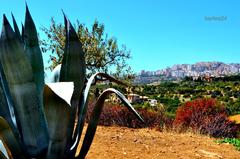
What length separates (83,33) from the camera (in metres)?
18.1

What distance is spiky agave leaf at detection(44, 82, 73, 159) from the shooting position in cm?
247

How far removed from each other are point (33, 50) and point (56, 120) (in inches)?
26.4

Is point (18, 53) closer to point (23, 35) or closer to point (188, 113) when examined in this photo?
point (23, 35)

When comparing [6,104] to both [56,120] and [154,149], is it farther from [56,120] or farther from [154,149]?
[154,149]

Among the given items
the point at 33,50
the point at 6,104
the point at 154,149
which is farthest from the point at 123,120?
the point at 6,104

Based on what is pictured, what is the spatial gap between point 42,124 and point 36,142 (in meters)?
0.13

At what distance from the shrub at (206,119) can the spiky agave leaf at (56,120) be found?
8144mm

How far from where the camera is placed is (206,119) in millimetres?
11484

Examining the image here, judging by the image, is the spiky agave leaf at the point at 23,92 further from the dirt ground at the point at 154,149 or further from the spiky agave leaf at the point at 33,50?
the dirt ground at the point at 154,149

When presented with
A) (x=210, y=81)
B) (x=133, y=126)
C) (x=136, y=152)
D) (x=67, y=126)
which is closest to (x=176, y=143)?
(x=136, y=152)

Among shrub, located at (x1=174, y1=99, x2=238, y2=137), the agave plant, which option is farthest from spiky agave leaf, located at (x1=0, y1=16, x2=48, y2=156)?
shrub, located at (x1=174, y1=99, x2=238, y2=137)

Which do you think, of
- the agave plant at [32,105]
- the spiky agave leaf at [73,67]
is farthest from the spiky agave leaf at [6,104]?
the spiky agave leaf at [73,67]

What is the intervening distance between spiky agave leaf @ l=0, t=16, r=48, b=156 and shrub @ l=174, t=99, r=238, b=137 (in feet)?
26.9

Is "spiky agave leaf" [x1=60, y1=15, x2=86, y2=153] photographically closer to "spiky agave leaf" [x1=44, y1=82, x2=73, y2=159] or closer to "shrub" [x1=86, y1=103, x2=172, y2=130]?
"spiky agave leaf" [x1=44, y1=82, x2=73, y2=159]
